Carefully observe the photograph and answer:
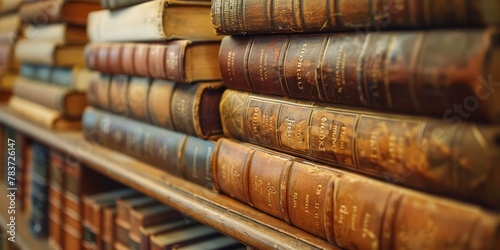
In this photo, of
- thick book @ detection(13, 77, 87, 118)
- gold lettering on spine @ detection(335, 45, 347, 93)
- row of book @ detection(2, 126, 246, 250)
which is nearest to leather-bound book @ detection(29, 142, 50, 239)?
row of book @ detection(2, 126, 246, 250)

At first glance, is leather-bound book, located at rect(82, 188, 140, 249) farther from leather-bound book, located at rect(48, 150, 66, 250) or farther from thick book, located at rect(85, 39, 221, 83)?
thick book, located at rect(85, 39, 221, 83)

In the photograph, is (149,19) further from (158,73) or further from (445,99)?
(445,99)

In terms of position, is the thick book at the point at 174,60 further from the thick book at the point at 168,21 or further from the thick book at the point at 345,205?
the thick book at the point at 345,205

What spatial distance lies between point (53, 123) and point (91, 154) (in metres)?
0.31

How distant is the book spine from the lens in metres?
0.79

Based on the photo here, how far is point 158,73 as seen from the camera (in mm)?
844

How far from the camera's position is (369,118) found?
517mm

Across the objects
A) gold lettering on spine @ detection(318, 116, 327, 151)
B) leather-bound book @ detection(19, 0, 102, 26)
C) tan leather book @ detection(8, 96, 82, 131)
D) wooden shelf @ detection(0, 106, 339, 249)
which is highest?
leather-bound book @ detection(19, 0, 102, 26)

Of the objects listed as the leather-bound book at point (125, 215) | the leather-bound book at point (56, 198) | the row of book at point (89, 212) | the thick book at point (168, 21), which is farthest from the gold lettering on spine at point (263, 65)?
the leather-bound book at point (56, 198)

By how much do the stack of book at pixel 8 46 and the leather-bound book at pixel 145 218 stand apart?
1078mm

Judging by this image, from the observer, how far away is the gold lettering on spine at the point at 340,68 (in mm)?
527

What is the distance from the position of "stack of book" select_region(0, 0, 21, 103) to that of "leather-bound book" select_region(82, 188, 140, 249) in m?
0.85

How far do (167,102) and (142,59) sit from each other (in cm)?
10

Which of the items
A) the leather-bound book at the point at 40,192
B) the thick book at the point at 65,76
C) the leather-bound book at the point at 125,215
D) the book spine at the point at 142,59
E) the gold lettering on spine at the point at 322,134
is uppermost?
the book spine at the point at 142,59
